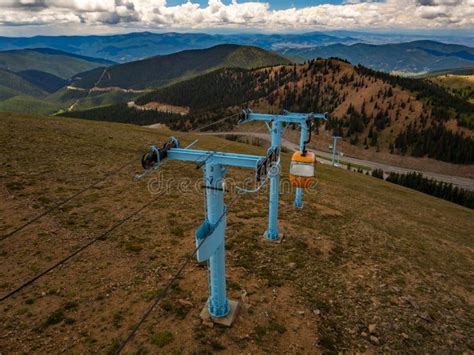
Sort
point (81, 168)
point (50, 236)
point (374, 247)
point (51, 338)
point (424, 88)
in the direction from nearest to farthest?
point (51, 338), point (50, 236), point (374, 247), point (81, 168), point (424, 88)

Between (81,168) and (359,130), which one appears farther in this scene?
(359,130)

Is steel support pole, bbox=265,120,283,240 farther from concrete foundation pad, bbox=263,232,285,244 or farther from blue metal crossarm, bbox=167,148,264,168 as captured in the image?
blue metal crossarm, bbox=167,148,264,168

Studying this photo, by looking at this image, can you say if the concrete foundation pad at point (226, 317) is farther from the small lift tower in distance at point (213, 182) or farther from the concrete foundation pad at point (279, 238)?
the concrete foundation pad at point (279, 238)


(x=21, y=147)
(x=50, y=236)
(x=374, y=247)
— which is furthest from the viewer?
(x=21, y=147)

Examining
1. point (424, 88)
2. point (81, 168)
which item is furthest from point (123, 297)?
point (424, 88)

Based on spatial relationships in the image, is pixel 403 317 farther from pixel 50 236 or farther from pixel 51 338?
pixel 50 236

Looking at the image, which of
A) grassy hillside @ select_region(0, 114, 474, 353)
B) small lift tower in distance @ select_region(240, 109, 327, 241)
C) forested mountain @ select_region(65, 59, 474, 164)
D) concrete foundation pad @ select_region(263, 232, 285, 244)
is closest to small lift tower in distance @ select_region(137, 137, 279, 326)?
grassy hillside @ select_region(0, 114, 474, 353)

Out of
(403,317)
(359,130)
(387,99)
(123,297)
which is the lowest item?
(359,130)
